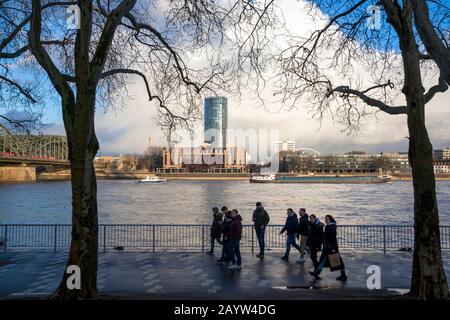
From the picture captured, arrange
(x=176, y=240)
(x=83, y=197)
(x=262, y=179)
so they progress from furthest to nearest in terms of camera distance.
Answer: (x=262, y=179) → (x=176, y=240) → (x=83, y=197)

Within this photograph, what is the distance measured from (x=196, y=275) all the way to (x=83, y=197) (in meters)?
A: 5.24

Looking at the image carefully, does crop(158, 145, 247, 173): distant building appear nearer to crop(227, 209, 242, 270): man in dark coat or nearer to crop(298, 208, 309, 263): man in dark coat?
crop(298, 208, 309, 263): man in dark coat

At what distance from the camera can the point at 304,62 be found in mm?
10594

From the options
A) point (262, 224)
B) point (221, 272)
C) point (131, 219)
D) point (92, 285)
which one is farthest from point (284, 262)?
point (131, 219)

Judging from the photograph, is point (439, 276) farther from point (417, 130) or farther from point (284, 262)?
point (284, 262)

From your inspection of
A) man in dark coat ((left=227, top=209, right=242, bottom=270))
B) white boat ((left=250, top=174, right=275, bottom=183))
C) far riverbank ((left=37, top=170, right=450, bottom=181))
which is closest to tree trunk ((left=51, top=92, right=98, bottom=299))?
man in dark coat ((left=227, top=209, right=242, bottom=270))

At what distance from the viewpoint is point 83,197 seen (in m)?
8.00

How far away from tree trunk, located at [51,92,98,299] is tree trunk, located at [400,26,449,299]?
601 centimetres

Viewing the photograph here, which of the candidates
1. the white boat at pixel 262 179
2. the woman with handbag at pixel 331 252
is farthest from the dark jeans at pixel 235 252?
the white boat at pixel 262 179

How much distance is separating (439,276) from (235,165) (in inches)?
7037

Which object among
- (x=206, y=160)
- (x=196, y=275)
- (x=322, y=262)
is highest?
(x=206, y=160)

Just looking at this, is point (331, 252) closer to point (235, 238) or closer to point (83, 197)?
point (235, 238)

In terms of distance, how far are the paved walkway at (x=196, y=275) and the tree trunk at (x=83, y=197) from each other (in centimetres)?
153

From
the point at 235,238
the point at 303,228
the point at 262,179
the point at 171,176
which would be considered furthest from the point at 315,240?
the point at 171,176
